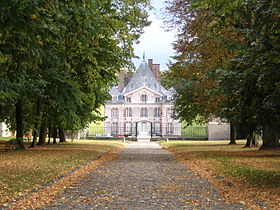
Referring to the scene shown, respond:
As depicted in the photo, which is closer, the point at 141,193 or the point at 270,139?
the point at 141,193

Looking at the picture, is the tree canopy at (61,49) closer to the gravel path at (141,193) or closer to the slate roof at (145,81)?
the gravel path at (141,193)

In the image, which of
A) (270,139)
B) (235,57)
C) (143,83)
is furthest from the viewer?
(143,83)

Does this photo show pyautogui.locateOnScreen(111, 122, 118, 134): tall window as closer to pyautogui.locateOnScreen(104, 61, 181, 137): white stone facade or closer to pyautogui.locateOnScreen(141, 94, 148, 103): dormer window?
pyautogui.locateOnScreen(104, 61, 181, 137): white stone facade

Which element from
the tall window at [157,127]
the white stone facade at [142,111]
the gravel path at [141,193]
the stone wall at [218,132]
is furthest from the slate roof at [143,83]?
the gravel path at [141,193]

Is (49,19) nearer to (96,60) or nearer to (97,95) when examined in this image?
(96,60)

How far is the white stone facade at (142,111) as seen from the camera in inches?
2867

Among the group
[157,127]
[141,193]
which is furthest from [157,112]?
[141,193]

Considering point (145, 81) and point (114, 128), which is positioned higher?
point (145, 81)

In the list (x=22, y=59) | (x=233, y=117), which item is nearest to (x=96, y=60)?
(x=233, y=117)

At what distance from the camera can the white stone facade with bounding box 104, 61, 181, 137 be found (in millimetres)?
72812

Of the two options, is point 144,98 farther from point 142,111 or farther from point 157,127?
point 157,127

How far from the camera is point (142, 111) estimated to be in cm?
7369

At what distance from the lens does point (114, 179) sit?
10859 mm

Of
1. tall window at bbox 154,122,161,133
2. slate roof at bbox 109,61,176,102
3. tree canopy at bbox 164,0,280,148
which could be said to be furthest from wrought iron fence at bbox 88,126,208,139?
tree canopy at bbox 164,0,280,148
